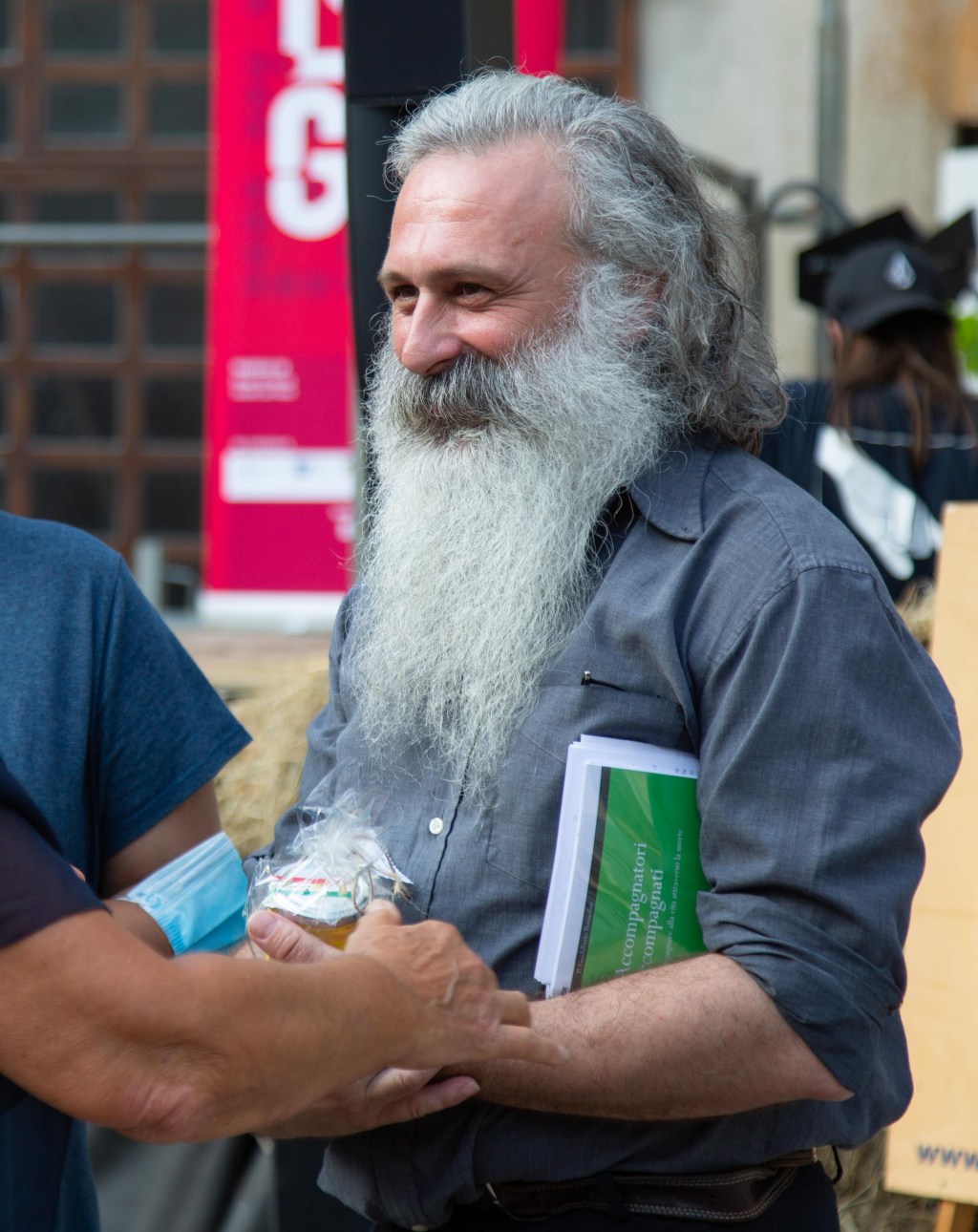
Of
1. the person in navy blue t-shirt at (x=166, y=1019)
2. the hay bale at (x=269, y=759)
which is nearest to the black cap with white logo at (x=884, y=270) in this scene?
the hay bale at (x=269, y=759)

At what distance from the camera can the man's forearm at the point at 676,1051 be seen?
4.92 ft

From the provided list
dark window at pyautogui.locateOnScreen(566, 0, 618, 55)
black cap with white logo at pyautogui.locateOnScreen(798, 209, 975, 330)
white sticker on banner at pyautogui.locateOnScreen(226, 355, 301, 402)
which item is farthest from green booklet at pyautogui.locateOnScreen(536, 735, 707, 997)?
dark window at pyautogui.locateOnScreen(566, 0, 618, 55)

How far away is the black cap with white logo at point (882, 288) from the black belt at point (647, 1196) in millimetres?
2902

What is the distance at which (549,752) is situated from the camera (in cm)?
167

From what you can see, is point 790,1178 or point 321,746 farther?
point 321,746

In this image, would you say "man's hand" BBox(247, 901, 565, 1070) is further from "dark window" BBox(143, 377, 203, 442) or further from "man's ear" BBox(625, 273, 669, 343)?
"dark window" BBox(143, 377, 203, 442)

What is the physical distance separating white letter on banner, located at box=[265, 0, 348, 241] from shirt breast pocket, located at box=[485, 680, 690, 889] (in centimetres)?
341

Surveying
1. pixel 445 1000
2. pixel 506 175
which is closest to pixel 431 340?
pixel 506 175

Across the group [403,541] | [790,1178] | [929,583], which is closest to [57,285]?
[929,583]

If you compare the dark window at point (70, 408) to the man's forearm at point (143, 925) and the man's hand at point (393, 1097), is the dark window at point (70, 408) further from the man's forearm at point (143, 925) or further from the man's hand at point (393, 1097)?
the man's hand at point (393, 1097)

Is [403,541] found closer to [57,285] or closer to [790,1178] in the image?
[790,1178]

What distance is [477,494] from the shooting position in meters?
1.90

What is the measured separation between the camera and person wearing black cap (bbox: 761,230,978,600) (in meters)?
3.76

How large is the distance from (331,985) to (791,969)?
0.47 metres
